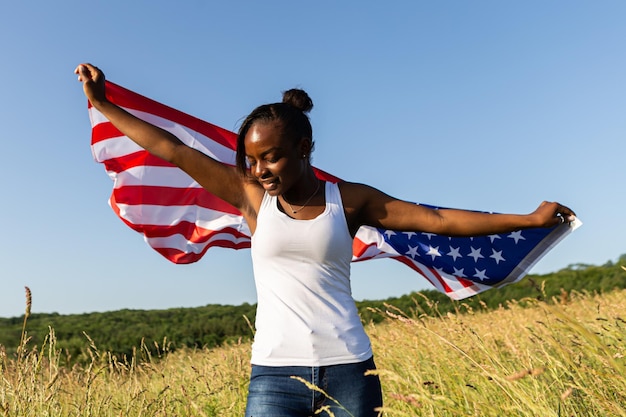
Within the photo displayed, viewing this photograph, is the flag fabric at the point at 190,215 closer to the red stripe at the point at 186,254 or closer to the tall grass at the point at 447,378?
the red stripe at the point at 186,254

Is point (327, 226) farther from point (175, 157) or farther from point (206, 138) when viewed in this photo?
point (206, 138)

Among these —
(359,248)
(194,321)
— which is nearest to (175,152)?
(359,248)

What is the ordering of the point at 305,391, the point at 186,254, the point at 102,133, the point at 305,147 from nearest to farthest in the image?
the point at 305,391, the point at 305,147, the point at 102,133, the point at 186,254

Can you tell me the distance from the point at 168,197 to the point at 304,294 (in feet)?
14.0

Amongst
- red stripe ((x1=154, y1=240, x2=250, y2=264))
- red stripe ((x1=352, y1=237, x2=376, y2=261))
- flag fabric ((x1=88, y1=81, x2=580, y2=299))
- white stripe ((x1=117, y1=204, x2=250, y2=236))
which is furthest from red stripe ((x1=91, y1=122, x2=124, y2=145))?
red stripe ((x1=352, y1=237, x2=376, y2=261))

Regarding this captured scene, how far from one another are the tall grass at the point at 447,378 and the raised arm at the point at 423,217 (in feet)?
1.28

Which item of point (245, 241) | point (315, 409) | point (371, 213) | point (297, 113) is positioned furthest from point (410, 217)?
point (245, 241)

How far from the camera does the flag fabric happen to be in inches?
234

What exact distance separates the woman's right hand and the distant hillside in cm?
1109

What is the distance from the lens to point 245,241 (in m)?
6.47

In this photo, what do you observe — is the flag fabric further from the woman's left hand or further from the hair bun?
the hair bun

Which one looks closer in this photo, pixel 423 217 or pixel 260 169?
pixel 260 169

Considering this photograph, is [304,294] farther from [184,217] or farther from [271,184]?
[184,217]

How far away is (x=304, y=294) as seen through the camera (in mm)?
2287
